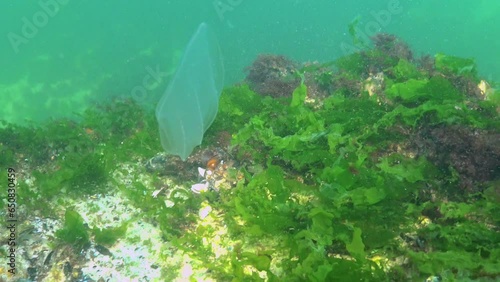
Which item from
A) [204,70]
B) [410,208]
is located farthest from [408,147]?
[204,70]

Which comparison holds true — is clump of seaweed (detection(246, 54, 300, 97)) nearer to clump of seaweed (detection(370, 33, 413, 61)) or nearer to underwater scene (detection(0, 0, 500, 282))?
underwater scene (detection(0, 0, 500, 282))

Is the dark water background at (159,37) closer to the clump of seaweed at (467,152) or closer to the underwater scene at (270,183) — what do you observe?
the underwater scene at (270,183)

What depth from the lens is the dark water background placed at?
16.7 metres


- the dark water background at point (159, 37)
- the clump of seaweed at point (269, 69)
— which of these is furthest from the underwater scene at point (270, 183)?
the dark water background at point (159, 37)

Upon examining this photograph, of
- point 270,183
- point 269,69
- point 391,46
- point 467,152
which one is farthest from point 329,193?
point 269,69

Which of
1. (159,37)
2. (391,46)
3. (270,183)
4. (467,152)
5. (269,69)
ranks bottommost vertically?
(467,152)

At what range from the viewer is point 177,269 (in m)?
3.27

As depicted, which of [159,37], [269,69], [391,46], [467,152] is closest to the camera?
[467,152]

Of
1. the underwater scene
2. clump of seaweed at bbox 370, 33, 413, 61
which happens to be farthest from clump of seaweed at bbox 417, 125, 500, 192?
clump of seaweed at bbox 370, 33, 413, 61

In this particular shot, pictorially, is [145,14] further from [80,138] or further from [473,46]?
[473,46]

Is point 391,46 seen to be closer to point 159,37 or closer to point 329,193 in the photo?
point 329,193

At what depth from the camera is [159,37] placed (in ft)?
67.8

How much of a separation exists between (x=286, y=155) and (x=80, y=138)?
4.03 metres

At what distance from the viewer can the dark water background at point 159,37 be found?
54.7 ft
